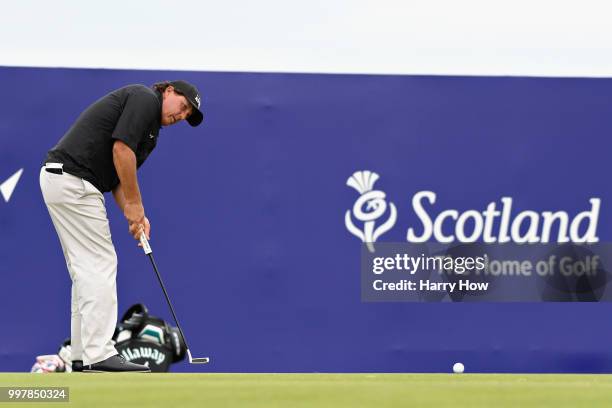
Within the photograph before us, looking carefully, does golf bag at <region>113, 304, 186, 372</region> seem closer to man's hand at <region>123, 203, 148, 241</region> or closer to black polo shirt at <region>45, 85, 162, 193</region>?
man's hand at <region>123, 203, 148, 241</region>

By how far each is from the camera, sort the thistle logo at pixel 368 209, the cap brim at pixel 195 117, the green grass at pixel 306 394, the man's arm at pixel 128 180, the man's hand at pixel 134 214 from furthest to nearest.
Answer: the thistle logo at pixel 368 209 → the cap brim at pixel 195 117 → the man's hand at pixel 134 214 → the man's arm at pixel 128 180 → the green grass at pixel 306 394

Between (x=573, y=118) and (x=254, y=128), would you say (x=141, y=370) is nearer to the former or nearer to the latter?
(x=254, y=128)

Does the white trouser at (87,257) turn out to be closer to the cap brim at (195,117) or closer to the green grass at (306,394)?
the cap brim at (195,117)

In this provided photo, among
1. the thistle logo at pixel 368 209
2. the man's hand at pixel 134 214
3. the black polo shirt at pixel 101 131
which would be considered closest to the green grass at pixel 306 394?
the man's hand at pixel 134 214

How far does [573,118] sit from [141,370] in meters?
3.81

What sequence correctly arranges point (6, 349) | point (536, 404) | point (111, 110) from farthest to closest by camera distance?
point (6, 349) < point (111, 110) < point (536, 404)

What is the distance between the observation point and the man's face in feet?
15.1

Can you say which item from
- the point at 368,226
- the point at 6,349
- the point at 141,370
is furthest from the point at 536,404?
the point at 6,349

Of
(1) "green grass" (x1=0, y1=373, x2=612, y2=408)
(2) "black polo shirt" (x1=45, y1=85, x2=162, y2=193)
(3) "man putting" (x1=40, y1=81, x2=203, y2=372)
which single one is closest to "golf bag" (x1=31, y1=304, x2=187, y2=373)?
(3) "man putting" (x1=40, y1=81, x2=203, y2=372)

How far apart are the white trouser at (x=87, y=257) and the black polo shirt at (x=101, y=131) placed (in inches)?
2.4

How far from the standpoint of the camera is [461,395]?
10.3 ft

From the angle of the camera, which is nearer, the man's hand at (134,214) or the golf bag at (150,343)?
the man's hand at (134,214)

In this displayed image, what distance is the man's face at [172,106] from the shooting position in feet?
15.1

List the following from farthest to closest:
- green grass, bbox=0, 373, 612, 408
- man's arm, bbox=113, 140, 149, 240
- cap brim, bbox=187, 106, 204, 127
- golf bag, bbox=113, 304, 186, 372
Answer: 1. golf bag, bbox=113, 304, 186, 372
2. cap brim, bbox=187, 106, 204, 127
3. man's arm, bbox=113, 140, 149, 240
4. green grass, bbox=0, 373, 612, 408
